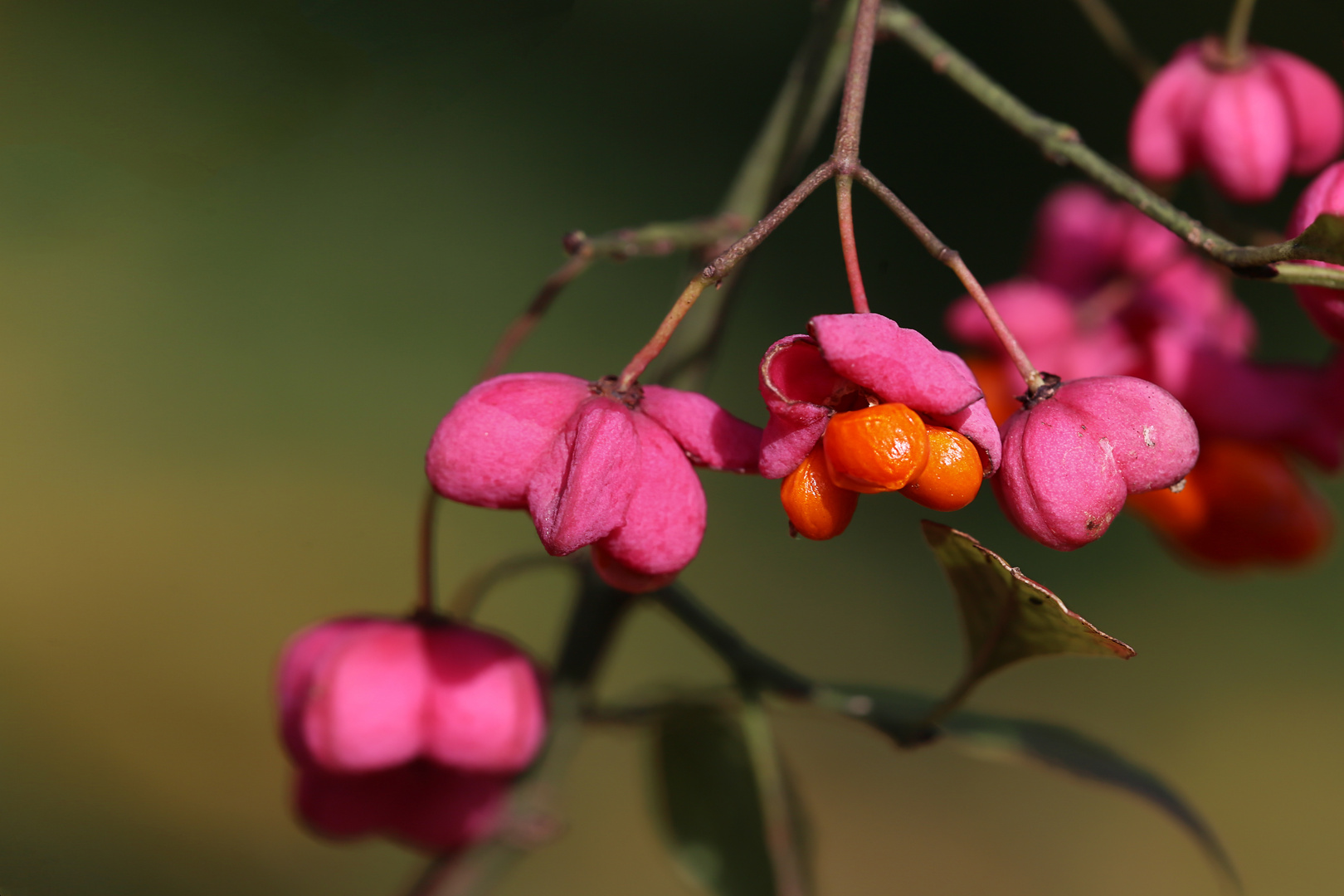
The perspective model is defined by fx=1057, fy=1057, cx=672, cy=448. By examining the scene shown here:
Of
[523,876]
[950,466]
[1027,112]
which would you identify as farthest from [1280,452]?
[523,876]

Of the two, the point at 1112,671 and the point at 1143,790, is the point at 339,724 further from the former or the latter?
the point at 1112,671

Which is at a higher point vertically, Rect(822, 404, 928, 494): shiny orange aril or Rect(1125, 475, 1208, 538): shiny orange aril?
Rect(822, 404, 928, 494): shiny orange aril

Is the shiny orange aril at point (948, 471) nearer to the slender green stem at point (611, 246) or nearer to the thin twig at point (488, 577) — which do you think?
the slender green stem at point (611, 246)

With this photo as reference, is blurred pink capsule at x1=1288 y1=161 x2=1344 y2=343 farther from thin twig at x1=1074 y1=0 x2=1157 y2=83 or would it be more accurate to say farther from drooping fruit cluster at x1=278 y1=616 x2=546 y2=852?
drooping fruit cluster at x1=278 y1=616 x2=546 y2=852

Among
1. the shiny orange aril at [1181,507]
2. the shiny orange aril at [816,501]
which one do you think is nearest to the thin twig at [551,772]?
the shiny orange aril at [816,501]

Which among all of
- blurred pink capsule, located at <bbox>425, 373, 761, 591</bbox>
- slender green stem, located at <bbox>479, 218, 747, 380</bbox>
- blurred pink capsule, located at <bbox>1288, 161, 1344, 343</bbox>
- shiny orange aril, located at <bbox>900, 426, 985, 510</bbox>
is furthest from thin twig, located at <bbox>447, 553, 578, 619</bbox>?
blurred pink capsule, located at <bbox>1288, 161, 1344, 343</bbox>

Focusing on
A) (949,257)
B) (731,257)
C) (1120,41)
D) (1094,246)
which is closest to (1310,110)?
(1120,41)

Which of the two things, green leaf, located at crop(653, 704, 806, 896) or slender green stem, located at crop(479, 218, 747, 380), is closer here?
slender green stem, located at crop(479, 218, 747, 380)
